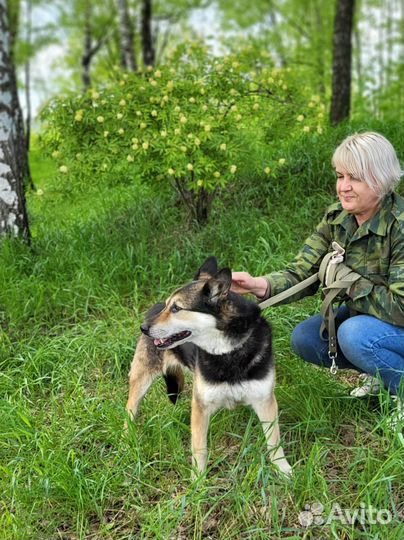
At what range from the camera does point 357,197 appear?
2.75 metres

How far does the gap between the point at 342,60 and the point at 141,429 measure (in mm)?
7178

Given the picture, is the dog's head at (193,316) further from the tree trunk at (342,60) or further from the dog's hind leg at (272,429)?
the tree trunk at (342,60)

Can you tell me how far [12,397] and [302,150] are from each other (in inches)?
178

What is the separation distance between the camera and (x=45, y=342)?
14.1 feet

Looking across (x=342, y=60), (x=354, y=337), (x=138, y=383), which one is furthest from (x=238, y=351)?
(x=342, y=60)

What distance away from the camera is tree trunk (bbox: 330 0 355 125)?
26.1 ft

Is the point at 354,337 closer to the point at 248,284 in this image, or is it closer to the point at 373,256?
the point at 373,256

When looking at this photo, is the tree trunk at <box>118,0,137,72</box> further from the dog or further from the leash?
the dog

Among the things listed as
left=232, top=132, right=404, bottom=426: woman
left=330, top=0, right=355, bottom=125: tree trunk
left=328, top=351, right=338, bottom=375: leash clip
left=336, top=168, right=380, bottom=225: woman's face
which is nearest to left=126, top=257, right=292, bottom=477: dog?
left=232, top=132, right=404, bottom=426: woman

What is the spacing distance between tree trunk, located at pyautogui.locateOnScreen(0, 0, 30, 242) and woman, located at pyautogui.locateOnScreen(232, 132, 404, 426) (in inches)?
136

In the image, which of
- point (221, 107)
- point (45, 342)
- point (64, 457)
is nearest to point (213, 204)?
point (221, 107)

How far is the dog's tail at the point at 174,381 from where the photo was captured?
3105 mm

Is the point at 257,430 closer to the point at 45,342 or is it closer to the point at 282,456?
the point at 282,456

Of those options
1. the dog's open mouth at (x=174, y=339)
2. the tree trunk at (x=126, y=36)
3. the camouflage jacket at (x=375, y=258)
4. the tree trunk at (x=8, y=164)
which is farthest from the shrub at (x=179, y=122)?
the tree trunk at (x=126, y=36)
